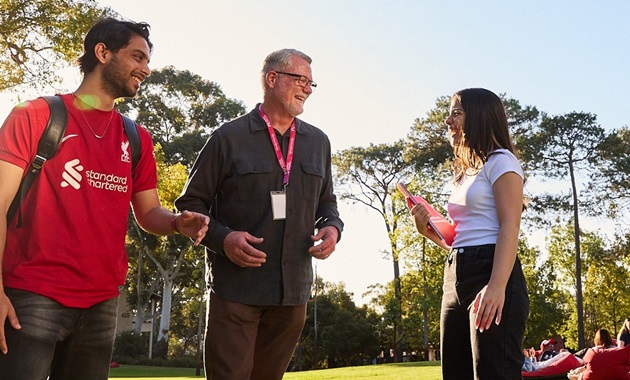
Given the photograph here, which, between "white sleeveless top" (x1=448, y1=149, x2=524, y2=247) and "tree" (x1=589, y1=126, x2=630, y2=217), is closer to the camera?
"white sleeveless top" (x1=448, y1=149, x2=524, y2=247)

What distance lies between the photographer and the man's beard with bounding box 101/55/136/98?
3.63 m

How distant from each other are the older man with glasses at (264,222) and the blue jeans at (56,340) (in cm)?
82

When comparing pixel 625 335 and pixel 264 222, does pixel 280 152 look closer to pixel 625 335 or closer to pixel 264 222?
pixel 264 222

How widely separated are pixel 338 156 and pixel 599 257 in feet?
61.7

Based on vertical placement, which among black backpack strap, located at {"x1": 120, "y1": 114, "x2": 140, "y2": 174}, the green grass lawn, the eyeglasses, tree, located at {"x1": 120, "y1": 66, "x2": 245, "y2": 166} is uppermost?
tree, located at {"x1": 120, "y1": 66, "x2": 245, "y2": 166}

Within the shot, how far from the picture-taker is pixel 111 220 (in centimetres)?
340

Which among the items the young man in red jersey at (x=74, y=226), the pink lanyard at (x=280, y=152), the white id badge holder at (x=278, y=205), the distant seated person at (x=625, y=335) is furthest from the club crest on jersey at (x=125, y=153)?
the distant seated person at (x=625, y=335)

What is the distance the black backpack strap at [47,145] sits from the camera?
315 centimetres

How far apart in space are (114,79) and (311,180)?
138 cm

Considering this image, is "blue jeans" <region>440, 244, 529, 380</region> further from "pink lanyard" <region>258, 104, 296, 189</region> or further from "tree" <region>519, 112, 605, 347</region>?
"tree" <region>519, 112, 605, 347</region>

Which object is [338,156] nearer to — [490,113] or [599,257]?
[599,257]

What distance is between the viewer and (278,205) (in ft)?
13.7

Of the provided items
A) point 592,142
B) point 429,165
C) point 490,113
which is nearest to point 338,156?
point 429,165

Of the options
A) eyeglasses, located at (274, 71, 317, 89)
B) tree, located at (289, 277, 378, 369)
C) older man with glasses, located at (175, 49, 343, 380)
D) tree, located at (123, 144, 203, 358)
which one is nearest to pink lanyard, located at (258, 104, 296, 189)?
older man with glasses, located at (175, 49, 343, 380)
